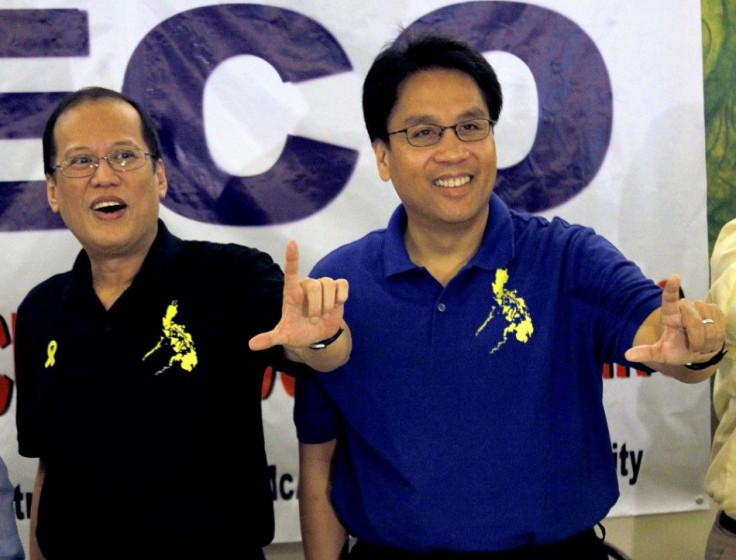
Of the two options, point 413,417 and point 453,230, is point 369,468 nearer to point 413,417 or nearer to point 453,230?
point 413,417

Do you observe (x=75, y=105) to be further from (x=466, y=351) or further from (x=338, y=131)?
(x=466, y=351)

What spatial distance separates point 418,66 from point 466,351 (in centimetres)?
53

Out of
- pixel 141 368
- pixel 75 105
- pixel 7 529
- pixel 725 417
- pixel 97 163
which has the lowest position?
pixel 7 529

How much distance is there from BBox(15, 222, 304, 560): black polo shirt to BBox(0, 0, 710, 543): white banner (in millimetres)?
520

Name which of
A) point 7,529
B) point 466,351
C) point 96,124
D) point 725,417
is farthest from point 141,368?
point 725,417

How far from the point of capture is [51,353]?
1753 millimetres

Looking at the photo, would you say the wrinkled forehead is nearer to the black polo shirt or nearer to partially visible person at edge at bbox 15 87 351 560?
partially visible person at edge at bbox 15 87 351 560

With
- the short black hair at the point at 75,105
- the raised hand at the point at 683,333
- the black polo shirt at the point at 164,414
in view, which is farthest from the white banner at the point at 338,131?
the raised hand at the point at 683,333

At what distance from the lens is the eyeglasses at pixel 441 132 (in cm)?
159

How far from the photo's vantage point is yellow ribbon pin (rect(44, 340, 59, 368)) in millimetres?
1744

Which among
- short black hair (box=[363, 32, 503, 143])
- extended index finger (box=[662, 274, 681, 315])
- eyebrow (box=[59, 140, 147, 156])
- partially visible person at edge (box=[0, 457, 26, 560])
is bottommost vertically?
partially visible person at edge (box=[0, 457, 26, 560])

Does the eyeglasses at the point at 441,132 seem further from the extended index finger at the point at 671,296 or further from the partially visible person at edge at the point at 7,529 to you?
the partially visible person at edge at the point at 7,529

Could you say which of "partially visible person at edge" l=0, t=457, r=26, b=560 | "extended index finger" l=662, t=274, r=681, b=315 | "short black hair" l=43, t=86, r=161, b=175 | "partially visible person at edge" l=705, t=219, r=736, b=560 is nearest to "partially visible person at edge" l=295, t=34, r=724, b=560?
"extended index finger" l=662, t=274, r=681, b=315

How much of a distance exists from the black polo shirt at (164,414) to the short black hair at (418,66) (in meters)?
0.37
